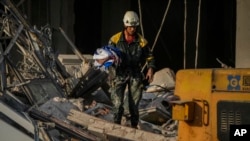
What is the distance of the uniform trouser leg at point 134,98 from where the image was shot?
8305 mm

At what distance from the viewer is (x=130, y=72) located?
823 centimetres

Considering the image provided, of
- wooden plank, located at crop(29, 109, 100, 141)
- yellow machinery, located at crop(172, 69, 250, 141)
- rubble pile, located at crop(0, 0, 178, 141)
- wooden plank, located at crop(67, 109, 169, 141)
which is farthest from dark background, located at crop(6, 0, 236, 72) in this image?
yellow machinery, located at crop(172, 69, 250, 141)

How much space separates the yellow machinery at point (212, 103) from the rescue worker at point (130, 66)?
3177 millimetres

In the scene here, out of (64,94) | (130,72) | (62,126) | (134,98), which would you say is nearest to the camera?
(62,126)

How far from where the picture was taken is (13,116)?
5980mm

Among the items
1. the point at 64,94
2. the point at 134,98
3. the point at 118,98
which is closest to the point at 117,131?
the point at 118,98

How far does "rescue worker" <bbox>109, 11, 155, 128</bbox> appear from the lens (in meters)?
8.11

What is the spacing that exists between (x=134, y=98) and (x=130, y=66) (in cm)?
49

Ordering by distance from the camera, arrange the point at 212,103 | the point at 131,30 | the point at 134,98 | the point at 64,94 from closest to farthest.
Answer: the point at 212,103, the point at 131,30, the point at 134,98, the point at 64,94

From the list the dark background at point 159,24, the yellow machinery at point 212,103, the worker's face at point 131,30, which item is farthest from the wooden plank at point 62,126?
the dark background at point 159,24

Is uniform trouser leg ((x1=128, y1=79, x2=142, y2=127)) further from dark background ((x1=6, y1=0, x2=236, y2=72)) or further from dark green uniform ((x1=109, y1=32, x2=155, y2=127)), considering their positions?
dark background ((x1=6, y1=0, x2=236, y2=72))

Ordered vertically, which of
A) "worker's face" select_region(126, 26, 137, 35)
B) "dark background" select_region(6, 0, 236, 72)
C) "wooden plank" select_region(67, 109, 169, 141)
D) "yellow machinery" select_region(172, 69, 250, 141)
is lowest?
"wooden plank" select_region(67, 109, 169, 141)

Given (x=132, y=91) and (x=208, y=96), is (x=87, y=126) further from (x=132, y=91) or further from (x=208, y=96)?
(x=208, y=96)

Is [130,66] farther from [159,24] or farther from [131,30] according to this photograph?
[159,24]
